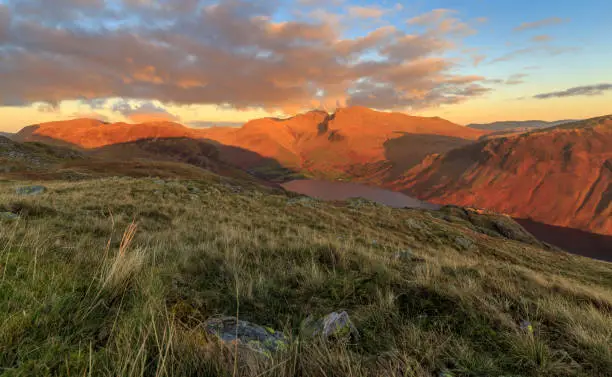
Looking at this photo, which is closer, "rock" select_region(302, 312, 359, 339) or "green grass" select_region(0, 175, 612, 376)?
"green grass" select_region(0, 175, 612, 376)

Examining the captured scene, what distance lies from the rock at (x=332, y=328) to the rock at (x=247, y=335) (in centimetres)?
29

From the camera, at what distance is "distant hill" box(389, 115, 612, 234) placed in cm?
12181

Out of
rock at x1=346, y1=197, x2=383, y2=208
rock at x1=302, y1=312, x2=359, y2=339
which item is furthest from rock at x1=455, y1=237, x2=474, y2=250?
rock at x1=302, y1=312, x2=359, y2=339

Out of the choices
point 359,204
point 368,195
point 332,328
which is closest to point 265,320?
point 332,328

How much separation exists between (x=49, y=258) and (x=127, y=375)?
110 inches

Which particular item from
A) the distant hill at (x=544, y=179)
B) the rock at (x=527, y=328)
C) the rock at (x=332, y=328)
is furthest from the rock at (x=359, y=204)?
the distant hill at (x=544, y=179)

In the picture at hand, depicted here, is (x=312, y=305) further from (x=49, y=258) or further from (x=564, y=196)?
(x=564, y=196)

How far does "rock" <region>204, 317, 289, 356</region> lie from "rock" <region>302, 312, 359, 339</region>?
29cm

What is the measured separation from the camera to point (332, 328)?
2531mm

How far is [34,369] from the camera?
1.47 meters

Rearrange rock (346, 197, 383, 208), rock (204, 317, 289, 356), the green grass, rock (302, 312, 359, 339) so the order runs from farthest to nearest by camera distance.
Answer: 1. rock (346, 197, 383, 208)
2. rock (302, 312, 359, 339)
3. rock (204, 317, 289, 356)
4. the green grass

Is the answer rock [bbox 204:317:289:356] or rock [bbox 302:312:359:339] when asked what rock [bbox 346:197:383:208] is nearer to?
rock [bbox 302:312:359:339]

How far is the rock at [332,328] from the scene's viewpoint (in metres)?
2.45

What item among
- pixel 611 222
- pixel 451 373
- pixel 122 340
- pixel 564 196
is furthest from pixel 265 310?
pixel 564 196
